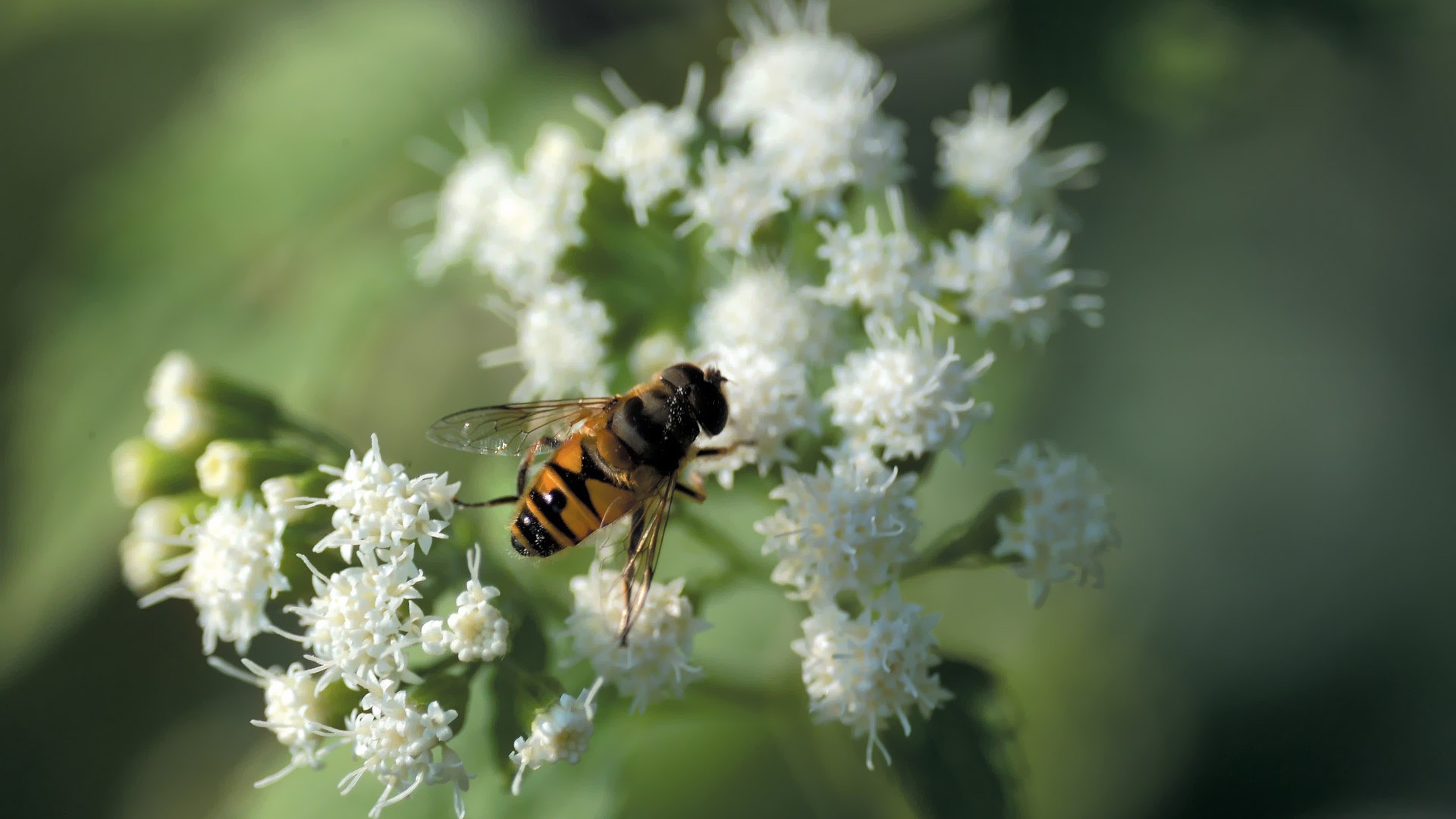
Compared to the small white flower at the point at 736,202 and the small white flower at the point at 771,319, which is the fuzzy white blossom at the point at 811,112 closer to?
the small white flower at the point at 736,202

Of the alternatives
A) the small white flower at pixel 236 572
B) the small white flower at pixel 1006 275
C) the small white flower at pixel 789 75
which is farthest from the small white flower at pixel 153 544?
the small white flower at pixel 1006 275

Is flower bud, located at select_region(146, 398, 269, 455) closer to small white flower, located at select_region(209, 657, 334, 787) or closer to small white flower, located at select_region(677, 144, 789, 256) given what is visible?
small white flower, located at select_region(209, 657, 334, 787)

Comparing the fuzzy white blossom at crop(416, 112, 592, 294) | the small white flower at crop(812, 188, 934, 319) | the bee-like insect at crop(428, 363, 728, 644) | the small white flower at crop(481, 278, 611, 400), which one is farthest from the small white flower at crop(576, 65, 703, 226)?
the bee-like insect at crop(428, 363, 728, 644)

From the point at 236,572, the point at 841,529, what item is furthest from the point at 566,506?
the point at 236,572

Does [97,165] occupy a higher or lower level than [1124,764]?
higher

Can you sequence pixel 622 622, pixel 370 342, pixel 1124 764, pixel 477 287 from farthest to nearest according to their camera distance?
pixel 477 287 → pixel 370 342 → pixel 1124 764 → pixel 622 622

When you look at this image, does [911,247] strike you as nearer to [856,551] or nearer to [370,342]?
[856,551]

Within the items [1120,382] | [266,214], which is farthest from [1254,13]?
[266,214]
